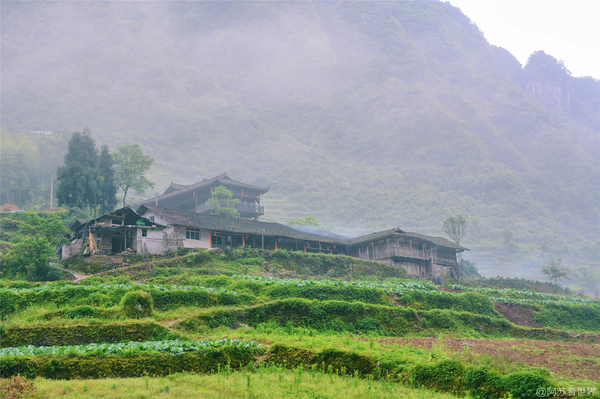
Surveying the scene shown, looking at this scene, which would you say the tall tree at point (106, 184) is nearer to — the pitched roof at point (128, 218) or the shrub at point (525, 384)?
the pitched roof at point (128, 218)

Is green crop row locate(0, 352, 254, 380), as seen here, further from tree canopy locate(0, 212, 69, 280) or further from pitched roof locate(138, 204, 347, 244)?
pitched roof locate(138, 204, 347, 244)

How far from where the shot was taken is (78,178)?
48562mm

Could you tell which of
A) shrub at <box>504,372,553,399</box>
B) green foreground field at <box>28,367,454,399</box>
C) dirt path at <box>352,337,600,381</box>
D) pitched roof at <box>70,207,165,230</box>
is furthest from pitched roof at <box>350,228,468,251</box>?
shrub at <box>504,372,553,399</box>

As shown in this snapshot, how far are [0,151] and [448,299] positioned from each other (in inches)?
3324

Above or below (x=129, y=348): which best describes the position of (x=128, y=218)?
above

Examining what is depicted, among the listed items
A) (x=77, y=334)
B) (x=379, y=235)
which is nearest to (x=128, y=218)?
(x=77, y=334)

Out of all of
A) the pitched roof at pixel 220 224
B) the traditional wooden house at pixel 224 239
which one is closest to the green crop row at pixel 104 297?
the traditional wooden house at pixel 224 239

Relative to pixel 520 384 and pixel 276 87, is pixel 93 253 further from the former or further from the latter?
pixel 276 87

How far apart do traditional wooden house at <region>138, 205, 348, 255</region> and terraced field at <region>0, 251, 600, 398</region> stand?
4504 millimetres

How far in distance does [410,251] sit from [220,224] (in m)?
19.8

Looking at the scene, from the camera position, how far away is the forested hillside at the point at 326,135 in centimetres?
10825

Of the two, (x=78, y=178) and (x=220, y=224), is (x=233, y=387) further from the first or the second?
(x=78, y=178)

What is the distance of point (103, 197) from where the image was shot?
169 ft

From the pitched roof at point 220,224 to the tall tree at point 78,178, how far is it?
40.7 ft
